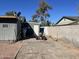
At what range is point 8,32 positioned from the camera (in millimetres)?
20375

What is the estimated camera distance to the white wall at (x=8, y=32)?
20227 mm

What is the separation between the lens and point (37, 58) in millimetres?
10383

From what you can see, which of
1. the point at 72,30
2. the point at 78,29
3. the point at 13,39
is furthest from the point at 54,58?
the point at 13,39

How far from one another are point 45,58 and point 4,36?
1089cm

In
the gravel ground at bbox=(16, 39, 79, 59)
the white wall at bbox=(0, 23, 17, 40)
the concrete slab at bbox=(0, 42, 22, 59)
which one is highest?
the white wall at bbox=(0, 23, 17, 40)

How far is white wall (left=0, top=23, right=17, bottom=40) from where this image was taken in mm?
20227

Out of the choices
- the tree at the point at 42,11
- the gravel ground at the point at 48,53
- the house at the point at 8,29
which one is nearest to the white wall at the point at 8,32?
the house at the point at 8,29

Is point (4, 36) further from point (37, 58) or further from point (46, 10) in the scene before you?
point (46, 10)

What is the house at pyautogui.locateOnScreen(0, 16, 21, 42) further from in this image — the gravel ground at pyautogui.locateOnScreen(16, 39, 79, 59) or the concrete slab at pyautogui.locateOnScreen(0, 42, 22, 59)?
the gravel ground at pyautogui.locateOnScreen(16, 39, 79, 59)

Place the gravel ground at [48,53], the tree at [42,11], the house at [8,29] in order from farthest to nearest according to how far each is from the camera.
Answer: the tree at [42,11]
the house at [8,29]
the gravel ground at [48,53]

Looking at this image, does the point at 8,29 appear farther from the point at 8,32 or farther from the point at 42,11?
the point at 42,11

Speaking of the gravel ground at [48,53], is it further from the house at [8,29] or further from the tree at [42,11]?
the tree at [42,11]

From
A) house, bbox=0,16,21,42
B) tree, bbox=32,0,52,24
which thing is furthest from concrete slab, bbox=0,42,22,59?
tree, bbox=32,0,52,24

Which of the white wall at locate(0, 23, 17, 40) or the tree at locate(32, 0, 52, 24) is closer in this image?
the white wall at locate(0, 23, 17, 40)
